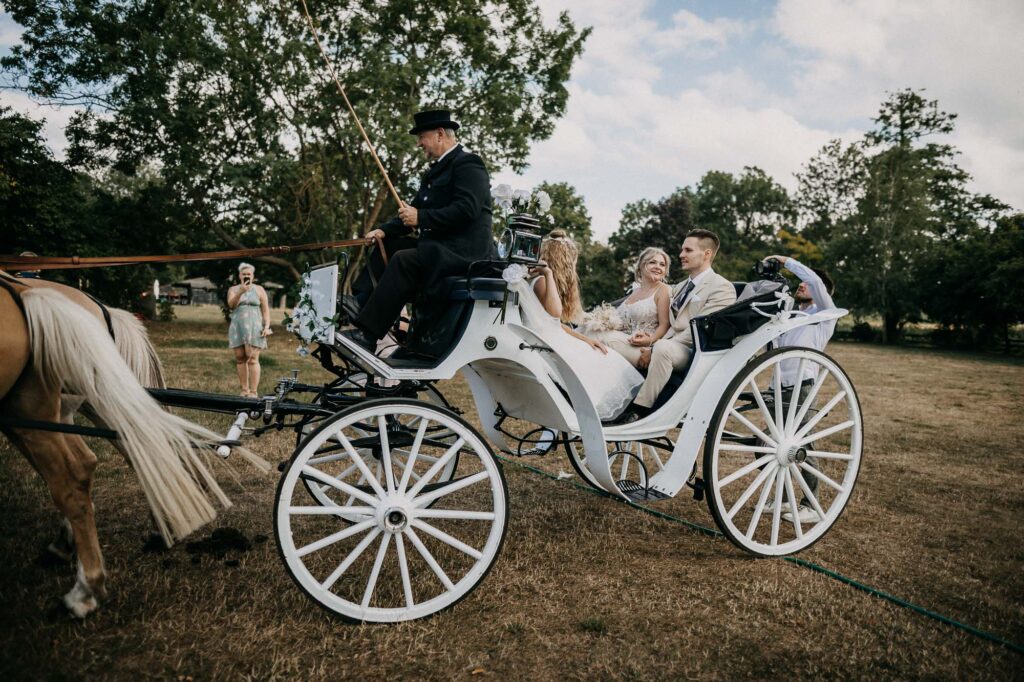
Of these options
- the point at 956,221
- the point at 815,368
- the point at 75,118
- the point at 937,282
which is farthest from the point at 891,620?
the point at 956,221

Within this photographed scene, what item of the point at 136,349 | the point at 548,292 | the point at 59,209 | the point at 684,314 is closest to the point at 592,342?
the point at 548,292

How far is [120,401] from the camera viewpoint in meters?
2.79

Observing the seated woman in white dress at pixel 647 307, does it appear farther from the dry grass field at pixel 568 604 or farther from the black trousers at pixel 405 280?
the black trousers at pixel 405 280

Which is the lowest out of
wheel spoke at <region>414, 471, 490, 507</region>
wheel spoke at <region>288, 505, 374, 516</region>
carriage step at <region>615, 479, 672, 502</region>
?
carriage step at <region>615, 479, 672, 502</region>

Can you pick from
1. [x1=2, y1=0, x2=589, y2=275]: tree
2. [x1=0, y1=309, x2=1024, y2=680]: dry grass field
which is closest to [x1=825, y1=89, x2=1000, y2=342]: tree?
[x1=2, y1=0, x2=589, y2=275]: tree

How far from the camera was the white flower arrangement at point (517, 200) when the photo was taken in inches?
128

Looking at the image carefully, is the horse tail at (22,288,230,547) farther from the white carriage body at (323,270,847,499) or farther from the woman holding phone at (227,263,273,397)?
the woman holding phone at (227,263,273,397)

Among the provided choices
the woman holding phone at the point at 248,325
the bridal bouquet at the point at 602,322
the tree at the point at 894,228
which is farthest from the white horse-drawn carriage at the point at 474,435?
the tree at the point at 894,228

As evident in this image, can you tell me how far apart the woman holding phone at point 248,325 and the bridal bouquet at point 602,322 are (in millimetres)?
5019

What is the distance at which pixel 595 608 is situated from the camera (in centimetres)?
325

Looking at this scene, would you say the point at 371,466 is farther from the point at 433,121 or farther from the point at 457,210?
the point at 433,121

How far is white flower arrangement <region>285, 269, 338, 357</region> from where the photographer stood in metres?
3.11

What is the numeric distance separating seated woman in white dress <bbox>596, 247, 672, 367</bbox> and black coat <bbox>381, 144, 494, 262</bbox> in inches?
58.4

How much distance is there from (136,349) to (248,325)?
4.82m
